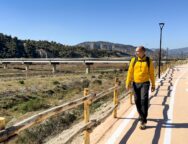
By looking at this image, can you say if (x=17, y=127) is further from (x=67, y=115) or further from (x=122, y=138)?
(x=67, y=115)

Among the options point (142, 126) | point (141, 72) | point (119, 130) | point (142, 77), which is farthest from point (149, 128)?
point (141, 72)

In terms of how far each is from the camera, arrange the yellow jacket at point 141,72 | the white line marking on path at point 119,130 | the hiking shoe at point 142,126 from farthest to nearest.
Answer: the hiking shoe at point 142,126 < the yellow jacket at point 141,72 < the white line marking on path at point 119,130

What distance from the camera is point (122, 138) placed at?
360 inches

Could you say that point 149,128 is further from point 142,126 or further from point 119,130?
point 119,130

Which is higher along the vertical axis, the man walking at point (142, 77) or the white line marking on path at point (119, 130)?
the man walking at point (142, 77)

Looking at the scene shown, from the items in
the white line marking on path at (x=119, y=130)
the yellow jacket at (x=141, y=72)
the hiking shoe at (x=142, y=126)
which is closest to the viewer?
the white line marking on path at (x=119, y=130)

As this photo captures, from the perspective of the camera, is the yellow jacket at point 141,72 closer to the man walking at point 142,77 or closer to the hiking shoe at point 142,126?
the man walking at point 142,77

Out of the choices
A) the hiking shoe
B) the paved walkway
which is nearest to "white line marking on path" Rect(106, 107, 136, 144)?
the paved walkway

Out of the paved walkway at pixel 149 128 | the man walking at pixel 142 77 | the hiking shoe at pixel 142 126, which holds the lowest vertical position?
the paved walkway at pixel 149 128

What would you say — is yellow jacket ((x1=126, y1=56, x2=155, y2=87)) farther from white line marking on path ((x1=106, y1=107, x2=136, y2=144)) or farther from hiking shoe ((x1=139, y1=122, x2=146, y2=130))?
white line marking on path ((x1=106, y1=107, x2=136, y2=144))

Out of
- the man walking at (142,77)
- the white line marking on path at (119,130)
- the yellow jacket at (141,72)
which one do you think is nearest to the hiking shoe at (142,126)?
the man walking at (142,77)

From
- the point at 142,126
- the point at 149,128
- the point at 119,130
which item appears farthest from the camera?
the point at 149,128

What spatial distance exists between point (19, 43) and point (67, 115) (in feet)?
592

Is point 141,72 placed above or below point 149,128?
above
